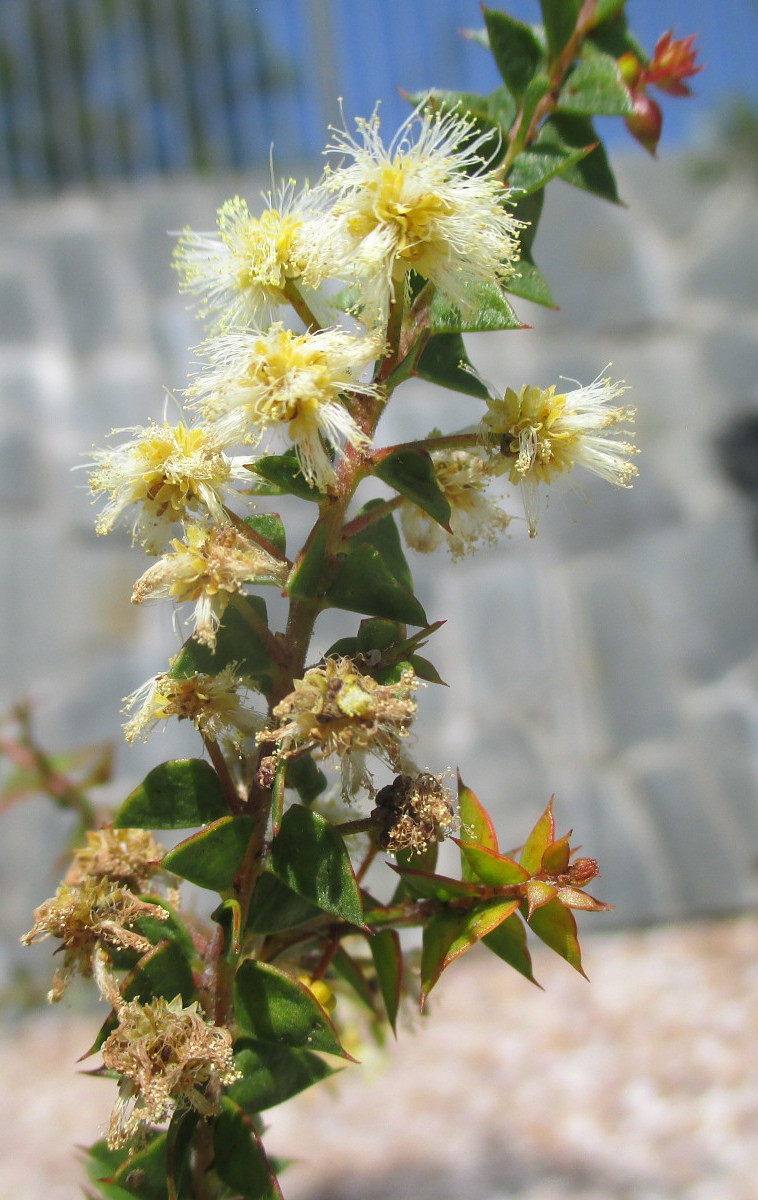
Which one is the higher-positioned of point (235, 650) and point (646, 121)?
point (646, 121)

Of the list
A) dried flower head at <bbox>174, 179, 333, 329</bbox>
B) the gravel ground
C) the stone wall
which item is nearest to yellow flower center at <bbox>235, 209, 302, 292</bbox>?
dried flower head at <bbox>174, 179, 333, 329</bbox>

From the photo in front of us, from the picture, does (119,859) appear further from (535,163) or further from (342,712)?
(535,163)

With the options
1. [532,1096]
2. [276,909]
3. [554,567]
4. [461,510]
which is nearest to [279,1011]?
[276,909]

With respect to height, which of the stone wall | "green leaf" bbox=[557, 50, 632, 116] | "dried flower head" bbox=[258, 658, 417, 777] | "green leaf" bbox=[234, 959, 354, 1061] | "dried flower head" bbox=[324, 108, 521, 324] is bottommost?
"green leaf" bbox=[234, 959, 354, 1061]

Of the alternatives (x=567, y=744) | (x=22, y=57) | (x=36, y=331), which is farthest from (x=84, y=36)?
(x=567, y=744)

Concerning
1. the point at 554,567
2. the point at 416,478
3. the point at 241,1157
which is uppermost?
the point at 554,567

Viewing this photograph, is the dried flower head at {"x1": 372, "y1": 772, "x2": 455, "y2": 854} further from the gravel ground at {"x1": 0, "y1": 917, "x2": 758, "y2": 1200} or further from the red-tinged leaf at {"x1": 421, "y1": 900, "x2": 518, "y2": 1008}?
the gravel ground at {"x1": 0, "y1": 917, "x2": 758, "y2": 1200}

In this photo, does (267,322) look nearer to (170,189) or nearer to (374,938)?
(374,938)

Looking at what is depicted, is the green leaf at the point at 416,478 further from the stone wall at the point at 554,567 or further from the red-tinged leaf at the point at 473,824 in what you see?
the stone wall at the point at 554,567
